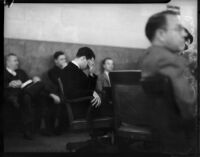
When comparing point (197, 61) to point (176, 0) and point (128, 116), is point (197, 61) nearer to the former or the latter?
point (176, 0)

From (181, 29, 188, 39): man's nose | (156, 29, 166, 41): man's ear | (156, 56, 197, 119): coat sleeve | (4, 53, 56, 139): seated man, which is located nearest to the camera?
(156, 56, 197, 119): coat sleeve

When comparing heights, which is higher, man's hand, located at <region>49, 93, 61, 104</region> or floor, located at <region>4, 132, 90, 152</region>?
man's hand, located at <region>49, 93, 61, 104</region>

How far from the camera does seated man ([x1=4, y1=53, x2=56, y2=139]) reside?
6.51 metres

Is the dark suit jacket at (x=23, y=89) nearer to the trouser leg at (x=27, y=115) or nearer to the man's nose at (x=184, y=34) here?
the trouser leg at (x=27, y=115)

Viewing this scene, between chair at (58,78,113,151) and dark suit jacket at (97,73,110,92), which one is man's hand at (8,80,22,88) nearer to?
chair at (58,78,113,151)

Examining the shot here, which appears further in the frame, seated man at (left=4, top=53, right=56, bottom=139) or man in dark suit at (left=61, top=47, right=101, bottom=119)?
seated man at (left=4, top=53, right=56, bottom=139)

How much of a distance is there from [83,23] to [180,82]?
2.17 meters

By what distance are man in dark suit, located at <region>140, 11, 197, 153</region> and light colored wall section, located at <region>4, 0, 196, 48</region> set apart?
0.97 feet

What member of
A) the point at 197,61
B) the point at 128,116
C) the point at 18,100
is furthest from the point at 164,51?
the point at 18,100

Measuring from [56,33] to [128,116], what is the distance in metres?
2.12

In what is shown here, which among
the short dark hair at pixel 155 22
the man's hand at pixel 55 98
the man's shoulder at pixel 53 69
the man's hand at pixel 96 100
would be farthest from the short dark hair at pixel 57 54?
the short dark hair at pixel 155 22

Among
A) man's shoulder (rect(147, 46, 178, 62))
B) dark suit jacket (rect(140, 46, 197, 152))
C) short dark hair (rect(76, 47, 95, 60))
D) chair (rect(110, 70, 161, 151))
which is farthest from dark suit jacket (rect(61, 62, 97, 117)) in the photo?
man's shoulder (rect(147, 46, 178, 62))

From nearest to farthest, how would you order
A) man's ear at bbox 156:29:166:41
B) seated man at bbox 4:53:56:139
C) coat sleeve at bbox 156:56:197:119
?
1. coat sleeve at bbox 156:56:197:119
2. man's ear at bbox 156:29:166:41
3. seated man at bbox 4:53:56:139

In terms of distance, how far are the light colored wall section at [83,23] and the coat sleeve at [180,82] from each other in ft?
2.35
